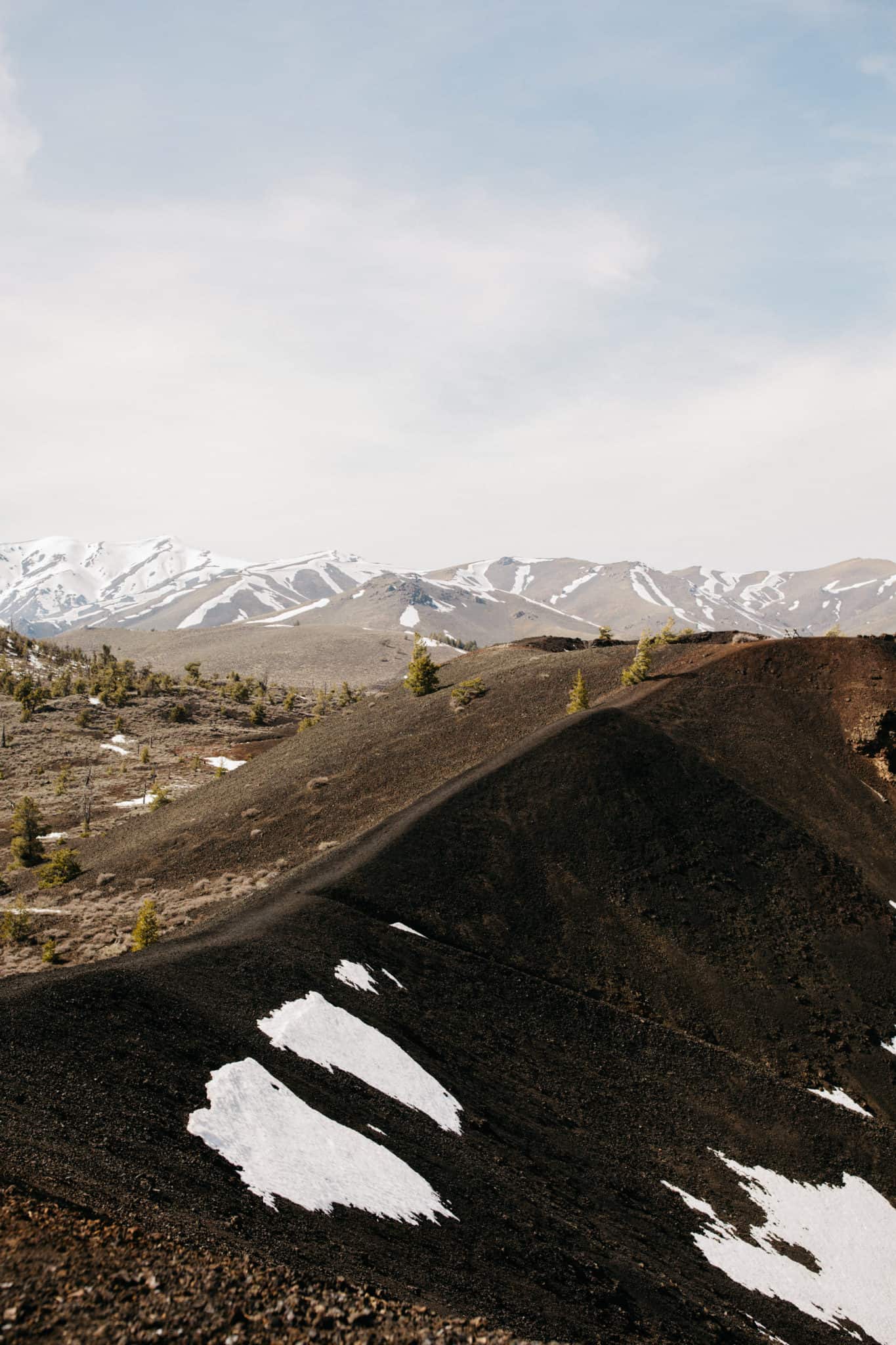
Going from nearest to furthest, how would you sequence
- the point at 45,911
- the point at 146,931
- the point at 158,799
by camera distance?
the point at 146,931, the point at 45,911, the point at 158,799

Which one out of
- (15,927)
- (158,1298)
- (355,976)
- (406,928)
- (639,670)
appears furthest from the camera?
(639,670)

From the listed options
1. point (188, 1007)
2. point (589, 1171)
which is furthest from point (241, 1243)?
point (589, 1171)

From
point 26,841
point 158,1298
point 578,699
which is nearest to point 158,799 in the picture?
point 26,841

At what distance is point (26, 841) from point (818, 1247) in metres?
56.8

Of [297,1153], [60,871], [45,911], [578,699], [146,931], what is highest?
[578,699]

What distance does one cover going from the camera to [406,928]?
29734mm

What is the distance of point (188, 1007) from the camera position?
18922 millimetres

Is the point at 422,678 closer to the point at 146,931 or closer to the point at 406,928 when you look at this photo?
the point at 146,931

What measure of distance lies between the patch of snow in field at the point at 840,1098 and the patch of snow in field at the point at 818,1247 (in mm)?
3415

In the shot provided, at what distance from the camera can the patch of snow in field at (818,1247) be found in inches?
750

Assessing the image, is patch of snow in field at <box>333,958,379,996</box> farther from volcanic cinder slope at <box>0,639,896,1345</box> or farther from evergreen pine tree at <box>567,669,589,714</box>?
evergreen pine tree at <box>567,669,589,714</box>

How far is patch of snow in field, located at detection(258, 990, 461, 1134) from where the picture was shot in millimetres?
19047

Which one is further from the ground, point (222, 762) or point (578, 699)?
point (578, 699)

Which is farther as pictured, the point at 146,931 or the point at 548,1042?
the point at 146,931
